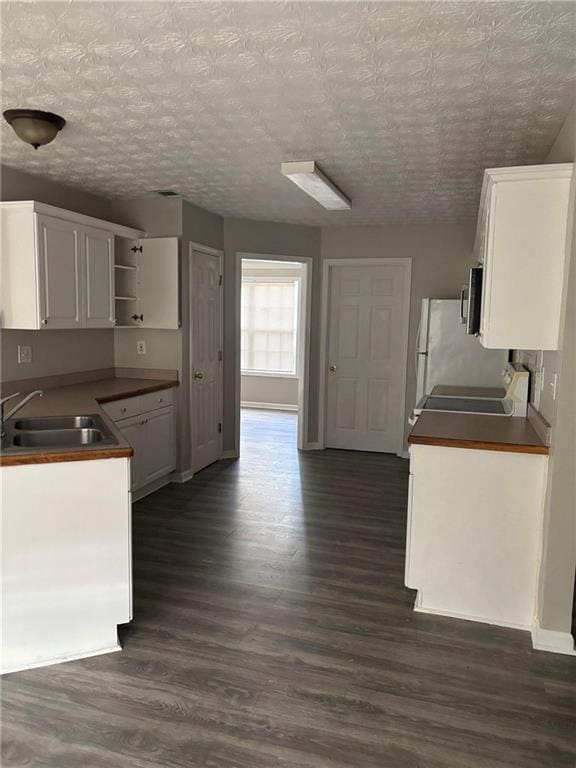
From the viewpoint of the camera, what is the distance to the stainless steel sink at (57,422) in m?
3.05

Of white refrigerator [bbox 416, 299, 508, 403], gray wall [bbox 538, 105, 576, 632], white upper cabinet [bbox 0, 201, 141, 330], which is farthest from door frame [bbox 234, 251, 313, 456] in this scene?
gray wall [bbox 538, 105, 576, 632]

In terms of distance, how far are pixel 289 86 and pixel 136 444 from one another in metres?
2.83

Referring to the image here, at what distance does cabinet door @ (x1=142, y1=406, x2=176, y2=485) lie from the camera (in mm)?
4453

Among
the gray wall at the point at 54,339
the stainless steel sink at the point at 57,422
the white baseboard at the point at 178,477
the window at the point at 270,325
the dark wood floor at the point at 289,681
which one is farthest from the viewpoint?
the window at the point at 270,325

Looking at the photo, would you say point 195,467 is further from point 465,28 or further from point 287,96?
point 465,28

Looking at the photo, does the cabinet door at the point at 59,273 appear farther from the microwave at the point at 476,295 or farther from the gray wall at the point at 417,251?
the gray wall at the point at 417,251

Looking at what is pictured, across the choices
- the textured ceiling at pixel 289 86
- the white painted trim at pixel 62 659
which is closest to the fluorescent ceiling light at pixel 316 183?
the textured ceiling at pixel 289 86

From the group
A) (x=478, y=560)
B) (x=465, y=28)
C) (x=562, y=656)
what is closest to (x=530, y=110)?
(x=465, y=28)

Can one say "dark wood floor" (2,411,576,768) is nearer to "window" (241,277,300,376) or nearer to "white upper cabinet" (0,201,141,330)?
"white upper cabinet" (0,201,141,330)

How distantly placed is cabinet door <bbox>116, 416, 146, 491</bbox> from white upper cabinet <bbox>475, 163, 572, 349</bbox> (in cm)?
267

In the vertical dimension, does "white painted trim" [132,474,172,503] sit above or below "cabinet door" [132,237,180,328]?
below

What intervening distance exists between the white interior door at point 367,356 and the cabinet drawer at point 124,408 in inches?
102

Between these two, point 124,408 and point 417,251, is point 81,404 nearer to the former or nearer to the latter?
point 124,408

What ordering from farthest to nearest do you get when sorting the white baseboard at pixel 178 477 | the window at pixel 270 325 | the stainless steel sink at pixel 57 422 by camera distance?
the window at pixel 270 325 < the white baseboard at pixel 178 477 < the stainless steel sink at pixel 57 422
